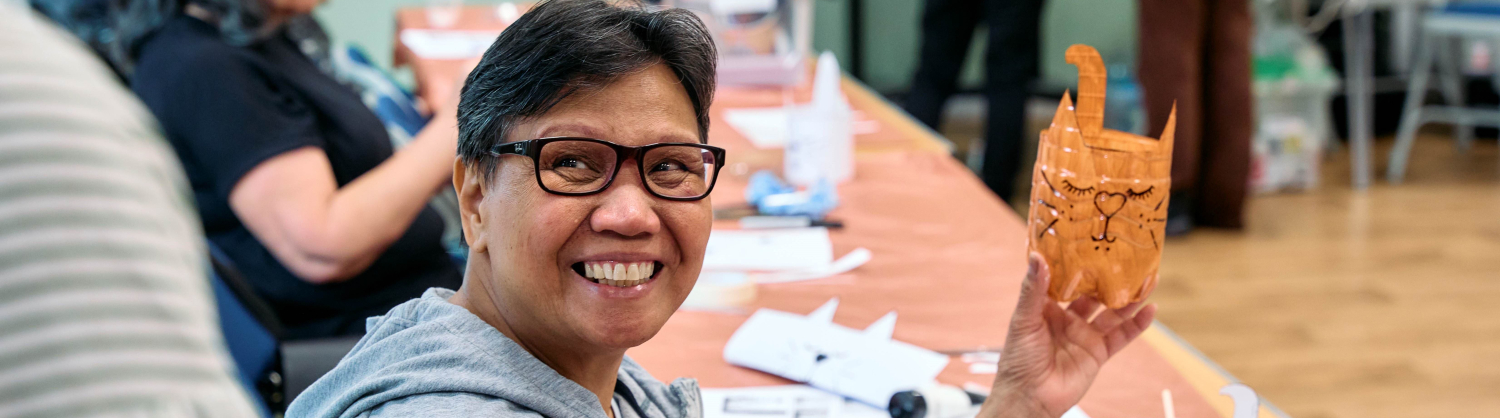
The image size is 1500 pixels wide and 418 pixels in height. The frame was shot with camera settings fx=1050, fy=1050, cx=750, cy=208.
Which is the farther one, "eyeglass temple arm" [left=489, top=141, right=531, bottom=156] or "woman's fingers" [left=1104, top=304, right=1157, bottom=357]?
"woman's fingers" [left=1104, top=304, right=1157, bottom=357]

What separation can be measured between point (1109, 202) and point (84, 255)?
2.66ft

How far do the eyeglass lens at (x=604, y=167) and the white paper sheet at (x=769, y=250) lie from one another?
28.5 inches

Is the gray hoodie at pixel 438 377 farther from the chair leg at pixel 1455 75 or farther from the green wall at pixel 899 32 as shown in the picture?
the chair leg at pixel 1455 75

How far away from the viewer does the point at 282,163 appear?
142cm

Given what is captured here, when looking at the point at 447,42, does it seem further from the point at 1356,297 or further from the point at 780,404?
the point at 1356,297

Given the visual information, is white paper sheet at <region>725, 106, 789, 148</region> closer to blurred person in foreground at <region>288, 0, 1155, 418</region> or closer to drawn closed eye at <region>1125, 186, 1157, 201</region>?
drawn closed eye at <region>1125, 186, 1157, 201</region>

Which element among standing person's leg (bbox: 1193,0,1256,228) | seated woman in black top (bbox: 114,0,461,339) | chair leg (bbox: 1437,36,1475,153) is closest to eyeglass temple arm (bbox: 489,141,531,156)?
seated woman in black top (bbox: 114,0,461,339)

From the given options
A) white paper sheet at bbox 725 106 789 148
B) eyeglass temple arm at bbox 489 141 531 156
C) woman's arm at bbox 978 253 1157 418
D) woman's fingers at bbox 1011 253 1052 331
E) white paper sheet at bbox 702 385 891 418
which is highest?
eyeglass temple arm at bbox 489 141 531 156

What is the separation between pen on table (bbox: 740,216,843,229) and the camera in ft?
5.62

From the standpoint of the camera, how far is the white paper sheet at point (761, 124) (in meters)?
2.29

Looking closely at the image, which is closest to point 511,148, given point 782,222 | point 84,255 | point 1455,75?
point 84,255

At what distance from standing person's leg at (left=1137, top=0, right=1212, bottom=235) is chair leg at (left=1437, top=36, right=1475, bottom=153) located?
207cm

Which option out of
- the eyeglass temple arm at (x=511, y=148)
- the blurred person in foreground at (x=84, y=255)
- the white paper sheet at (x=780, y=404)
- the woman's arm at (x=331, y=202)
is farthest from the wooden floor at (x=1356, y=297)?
the blurred person in foreground at (x=84, y=255)

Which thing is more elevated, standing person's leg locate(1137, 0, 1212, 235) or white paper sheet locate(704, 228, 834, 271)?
white paper sheet locate(704, 228, 834, 271)
